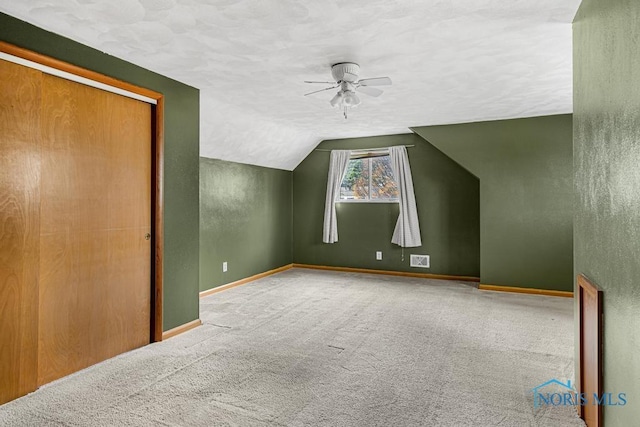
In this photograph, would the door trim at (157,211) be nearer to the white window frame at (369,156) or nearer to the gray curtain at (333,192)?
the gray curtain at (333,192)

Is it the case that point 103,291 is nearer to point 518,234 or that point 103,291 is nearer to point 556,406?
point 556,406

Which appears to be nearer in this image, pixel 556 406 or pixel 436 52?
pixel 556 406

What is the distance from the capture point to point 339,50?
2691 mm

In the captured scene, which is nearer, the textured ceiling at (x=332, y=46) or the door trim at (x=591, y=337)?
the door trim at (x=591, y=337)

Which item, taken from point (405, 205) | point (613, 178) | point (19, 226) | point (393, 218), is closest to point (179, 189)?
point (19, 226)

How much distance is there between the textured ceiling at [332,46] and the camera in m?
2.12

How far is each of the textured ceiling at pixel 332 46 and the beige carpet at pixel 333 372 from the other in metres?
2.27

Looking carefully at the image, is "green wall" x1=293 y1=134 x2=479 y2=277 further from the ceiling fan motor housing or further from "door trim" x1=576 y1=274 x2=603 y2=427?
"door trim" x1=576 y1=274 x2=603 y2=427

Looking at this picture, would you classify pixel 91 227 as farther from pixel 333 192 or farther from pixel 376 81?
pixel 333 192

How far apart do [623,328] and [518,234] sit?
3721 millimetres

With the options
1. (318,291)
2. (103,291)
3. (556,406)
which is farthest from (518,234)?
(103,291)
